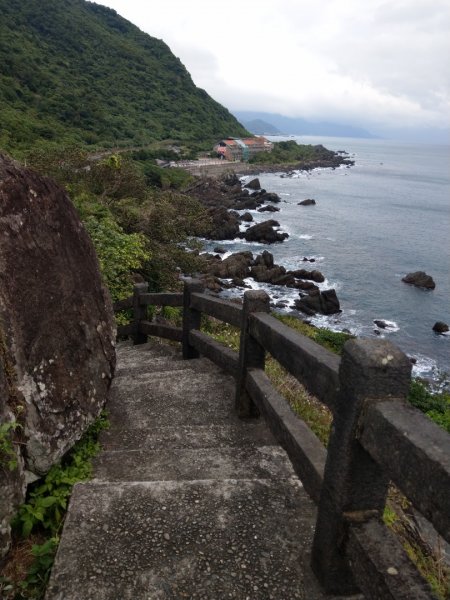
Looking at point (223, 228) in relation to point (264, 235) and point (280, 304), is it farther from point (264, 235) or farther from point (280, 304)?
point (280, 304)

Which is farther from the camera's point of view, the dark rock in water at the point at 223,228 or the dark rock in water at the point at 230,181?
the dark rock in water at the point at 230,181

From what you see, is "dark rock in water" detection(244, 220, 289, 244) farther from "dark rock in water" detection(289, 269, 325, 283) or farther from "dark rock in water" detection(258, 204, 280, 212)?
"dark rock in water" detection(258, 204, 280, 212)

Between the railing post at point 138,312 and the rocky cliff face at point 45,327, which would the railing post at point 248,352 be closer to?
the rocky cliff face at point 45,327

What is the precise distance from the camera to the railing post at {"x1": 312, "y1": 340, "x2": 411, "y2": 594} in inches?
78.9

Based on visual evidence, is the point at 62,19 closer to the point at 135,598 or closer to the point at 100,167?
the point at 100,167

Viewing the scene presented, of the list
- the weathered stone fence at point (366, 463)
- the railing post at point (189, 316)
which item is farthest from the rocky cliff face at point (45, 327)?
the railing post at point (189, 316)

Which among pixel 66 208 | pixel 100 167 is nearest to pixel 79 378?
pixel 66 208

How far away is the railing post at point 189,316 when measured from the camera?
6.50m

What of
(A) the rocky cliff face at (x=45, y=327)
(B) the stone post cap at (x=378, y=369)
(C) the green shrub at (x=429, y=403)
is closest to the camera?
(B) the stone post cap at (x=378, y=369)

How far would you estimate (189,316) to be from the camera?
6.62 m

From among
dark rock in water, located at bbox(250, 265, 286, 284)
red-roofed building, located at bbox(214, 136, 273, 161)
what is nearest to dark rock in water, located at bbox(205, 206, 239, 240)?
dark rock in water, located at bbox(250, 265, 286, 284)

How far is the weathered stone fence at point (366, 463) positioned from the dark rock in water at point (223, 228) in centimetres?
4372

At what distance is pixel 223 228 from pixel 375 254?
15.3 meters

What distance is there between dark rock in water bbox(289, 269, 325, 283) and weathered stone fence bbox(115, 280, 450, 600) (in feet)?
108
